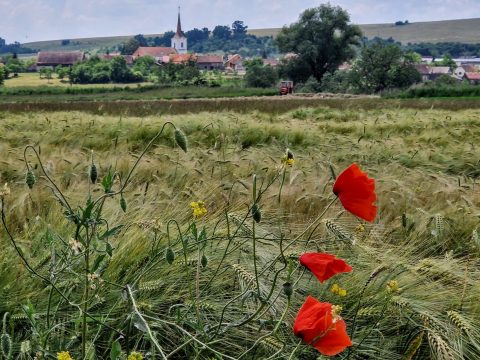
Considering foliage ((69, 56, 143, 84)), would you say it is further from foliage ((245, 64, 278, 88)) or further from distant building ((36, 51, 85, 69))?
distant building ((36, 51, 85, 69))

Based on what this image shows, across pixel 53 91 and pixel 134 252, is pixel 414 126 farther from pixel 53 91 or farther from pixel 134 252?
pixel 53 91

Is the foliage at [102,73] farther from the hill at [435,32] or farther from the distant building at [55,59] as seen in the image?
the hill at [435,32]

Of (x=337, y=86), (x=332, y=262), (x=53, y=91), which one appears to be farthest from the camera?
(x=337, y=86)

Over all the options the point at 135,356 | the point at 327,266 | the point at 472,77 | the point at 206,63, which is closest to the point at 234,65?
the point at 206,63

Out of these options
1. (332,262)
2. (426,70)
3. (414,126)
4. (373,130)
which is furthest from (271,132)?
(426,70)

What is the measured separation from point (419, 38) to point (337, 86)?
147 meters

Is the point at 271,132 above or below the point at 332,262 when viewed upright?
below

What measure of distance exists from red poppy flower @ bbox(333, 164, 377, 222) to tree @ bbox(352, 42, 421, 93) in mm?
48331

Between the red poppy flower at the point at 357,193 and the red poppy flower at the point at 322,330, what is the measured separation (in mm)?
203

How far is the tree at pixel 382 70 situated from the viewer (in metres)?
47.4

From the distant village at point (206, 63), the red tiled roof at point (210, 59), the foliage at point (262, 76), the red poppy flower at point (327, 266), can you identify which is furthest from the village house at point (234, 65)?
the red poppy flower at point (327, 266)

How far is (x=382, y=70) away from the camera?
47.6 metres

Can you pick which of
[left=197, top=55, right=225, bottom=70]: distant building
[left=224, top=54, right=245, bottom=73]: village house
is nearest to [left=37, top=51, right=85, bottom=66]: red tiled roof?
[left=197, top=55, right=225, bottom=70]: distant building

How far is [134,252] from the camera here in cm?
189
